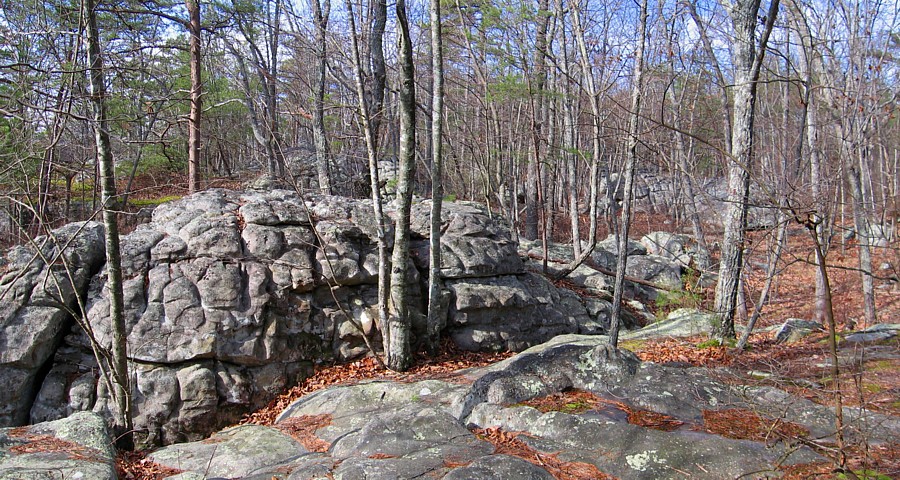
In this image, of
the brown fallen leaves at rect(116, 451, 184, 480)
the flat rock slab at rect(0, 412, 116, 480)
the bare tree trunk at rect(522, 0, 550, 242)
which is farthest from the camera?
the bare tree trunk at rect(522, 0, 550, 242)

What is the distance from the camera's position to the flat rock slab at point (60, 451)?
13.7 ft

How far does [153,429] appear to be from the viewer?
7.21m

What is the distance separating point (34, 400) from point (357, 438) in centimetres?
506

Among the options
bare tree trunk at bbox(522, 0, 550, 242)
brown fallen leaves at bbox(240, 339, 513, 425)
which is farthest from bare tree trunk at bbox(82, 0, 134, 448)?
bare tree trunk at bbox(522, 0, 550, 242)

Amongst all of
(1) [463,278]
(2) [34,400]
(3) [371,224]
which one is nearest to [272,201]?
(3) [371,224]

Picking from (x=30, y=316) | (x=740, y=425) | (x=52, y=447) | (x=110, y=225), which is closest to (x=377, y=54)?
(x=110, y=225)

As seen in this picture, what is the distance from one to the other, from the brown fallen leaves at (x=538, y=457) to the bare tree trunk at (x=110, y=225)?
3.77m

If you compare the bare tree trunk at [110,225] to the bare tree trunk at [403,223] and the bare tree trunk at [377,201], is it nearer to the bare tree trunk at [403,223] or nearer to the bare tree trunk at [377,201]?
the bare tree trunk at [377,201]

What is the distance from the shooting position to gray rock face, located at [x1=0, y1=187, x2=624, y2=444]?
7297 mm

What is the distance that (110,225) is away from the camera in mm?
5707

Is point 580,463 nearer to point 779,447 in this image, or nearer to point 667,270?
point 779,447

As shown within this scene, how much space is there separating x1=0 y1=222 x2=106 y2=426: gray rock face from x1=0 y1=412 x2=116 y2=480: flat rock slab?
1960 mm

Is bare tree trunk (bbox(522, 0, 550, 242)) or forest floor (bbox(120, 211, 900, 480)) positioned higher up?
bare tree trunk (bbox(522, 0, 550, 242))

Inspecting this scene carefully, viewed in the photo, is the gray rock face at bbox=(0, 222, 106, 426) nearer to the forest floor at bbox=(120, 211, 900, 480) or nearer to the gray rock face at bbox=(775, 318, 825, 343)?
the forest floor at bbox=(120, 211, 900, 480)
